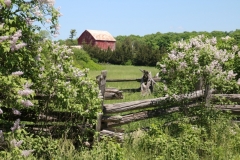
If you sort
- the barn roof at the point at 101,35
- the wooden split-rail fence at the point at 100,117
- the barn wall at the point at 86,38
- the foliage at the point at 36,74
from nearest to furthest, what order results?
the foliage at the point at 36,74, the wooden split-rail fence at the point at 100,117, the barn roof at the point at 101,35, the barn wall at the point at 86,38

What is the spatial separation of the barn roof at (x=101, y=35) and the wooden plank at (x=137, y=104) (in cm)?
8031

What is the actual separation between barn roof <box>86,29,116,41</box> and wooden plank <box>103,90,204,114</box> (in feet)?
263

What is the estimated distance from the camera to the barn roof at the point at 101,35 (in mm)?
88800

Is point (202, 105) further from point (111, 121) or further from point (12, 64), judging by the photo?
point (12, 64)

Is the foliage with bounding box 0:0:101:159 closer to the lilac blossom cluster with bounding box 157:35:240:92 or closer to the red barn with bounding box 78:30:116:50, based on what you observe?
the lilac blossom cluster with bounding box 157:35:240:92

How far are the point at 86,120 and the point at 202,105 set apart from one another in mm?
3003

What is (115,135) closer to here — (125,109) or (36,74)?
(125,109)

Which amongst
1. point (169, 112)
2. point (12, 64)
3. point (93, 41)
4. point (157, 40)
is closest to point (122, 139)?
point (169, 112)

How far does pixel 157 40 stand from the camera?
12031 centimetres

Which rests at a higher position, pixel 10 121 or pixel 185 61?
pixel 185 61

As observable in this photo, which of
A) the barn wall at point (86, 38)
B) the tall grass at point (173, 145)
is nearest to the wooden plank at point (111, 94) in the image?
the tall grass at point (173, 145)

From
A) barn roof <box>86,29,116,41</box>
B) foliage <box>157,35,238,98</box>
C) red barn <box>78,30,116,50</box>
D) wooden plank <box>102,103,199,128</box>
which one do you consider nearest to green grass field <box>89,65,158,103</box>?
wooden plank <box>102,103,199,128</box>

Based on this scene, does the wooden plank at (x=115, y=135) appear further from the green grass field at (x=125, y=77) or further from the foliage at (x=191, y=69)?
the green grass field at (x=125, y=77)

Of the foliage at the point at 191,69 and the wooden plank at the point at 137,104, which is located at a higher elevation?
the foliage at the point at 191,69
